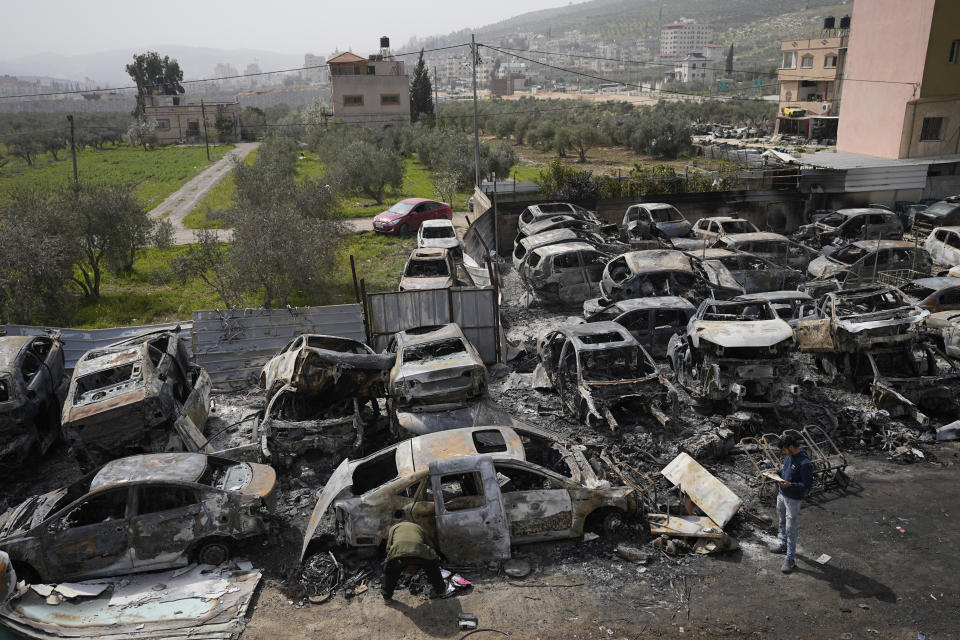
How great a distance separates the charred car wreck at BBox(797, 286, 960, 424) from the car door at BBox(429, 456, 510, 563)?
6545 mm

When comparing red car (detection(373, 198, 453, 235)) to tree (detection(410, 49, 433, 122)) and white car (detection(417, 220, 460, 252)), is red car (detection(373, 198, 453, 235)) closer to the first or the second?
white car (detection(417, 220, 460, 252))

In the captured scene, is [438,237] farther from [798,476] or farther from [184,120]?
[184,120]

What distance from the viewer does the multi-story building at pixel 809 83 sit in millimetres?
57625

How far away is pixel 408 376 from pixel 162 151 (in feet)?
233

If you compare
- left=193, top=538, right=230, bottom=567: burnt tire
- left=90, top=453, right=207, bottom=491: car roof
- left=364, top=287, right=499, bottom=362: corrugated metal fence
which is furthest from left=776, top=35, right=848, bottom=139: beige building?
left=193, top=538, right=230, bottom=567: burnt tire

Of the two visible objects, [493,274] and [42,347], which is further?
[493,274]

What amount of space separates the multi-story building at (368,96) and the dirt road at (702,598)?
189 feet

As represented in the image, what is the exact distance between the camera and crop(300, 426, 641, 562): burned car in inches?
261

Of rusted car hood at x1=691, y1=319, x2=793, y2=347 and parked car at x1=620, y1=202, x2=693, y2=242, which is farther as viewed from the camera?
parked car at x1=620, y1=202, x2=693, y2=242

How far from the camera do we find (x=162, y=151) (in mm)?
69125

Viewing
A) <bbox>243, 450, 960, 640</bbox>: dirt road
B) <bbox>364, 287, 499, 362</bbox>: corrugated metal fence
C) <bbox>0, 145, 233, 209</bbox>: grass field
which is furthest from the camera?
<bbox>0, 145, 233, 209</bbox>: grass field

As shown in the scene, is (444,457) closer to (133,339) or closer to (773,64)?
(133,339)

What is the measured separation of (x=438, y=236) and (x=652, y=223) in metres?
6.65

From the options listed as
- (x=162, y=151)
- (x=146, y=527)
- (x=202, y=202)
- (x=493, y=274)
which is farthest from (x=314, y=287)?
(x=162, y=151)
